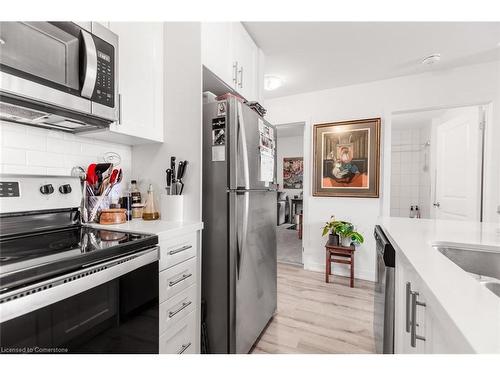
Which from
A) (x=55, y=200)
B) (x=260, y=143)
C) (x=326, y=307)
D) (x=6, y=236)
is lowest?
(x=326, y=307)

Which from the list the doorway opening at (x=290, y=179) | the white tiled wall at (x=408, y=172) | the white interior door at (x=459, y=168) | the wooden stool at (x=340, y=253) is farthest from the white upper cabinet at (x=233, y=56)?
the white tiled wall at (x=408, y=172)

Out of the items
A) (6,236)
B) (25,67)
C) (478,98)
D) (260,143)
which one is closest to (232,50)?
(260,143)

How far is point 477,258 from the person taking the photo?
1.06m

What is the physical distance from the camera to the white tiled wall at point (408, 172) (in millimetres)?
4810

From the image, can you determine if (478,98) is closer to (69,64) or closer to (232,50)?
(232,50)

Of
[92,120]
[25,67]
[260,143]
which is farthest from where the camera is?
[260,143]

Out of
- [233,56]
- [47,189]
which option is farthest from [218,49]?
[47,189]

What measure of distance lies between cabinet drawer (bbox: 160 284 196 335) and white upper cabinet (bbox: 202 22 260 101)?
1.35 meters

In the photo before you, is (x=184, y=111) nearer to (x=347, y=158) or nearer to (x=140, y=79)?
(x=140, y=79)

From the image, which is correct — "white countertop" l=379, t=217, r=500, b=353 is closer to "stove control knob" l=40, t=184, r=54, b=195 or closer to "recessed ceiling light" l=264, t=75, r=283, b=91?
"stove control knob" l=40, t=184, r=54, b=195

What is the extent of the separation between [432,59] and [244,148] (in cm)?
219

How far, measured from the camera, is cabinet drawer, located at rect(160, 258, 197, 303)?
1131 millimetres

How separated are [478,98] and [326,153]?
156 cm

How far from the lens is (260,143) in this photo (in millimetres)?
1699
